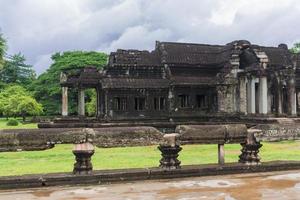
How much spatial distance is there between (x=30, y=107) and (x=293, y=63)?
1332 inches

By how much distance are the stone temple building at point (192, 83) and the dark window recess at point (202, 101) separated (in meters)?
0.08

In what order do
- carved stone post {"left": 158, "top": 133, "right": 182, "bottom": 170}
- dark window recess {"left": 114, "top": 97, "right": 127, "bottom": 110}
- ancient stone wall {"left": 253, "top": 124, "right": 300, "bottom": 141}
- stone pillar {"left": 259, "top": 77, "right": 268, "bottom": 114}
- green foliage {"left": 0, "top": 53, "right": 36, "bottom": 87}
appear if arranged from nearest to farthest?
1. carved stone post {"left": 158, "top": 133, "right": 182, "bottom": 170}
2. ancient stone wall {"left": 253, "top": 124, "right": 300, "bottom": 141}
3. stone pillar {"left": 259, "top": 77, "right": 268, "bottom": 114}
4. dark window recess {"left": 114, "top": 97, "right": 127, "bottom": 110}
5. green foliage {"left": 0, "top": 53, "right": 36, "bottom": 87}

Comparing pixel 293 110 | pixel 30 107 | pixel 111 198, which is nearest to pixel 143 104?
pixel 293 110

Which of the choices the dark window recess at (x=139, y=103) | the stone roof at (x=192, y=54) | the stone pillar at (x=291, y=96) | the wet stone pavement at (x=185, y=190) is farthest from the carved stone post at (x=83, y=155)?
the stone pillar at (x=291, y=96)

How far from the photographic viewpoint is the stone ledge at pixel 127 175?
24.0ft

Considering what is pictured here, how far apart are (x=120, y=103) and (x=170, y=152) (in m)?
27.0

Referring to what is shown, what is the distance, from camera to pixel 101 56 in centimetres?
6862

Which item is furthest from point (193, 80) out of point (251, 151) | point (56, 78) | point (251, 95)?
point (56, 78)

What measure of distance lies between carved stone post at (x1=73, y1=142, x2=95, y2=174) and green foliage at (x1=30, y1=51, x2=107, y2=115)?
52.3 m

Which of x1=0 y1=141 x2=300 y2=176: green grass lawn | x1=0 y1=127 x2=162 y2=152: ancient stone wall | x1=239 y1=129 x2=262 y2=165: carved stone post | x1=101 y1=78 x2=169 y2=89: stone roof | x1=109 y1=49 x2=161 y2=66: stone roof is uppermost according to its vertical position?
x1=109 y1=49 x2=161 y2=66: stone roof

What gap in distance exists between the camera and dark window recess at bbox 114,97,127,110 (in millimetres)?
35031

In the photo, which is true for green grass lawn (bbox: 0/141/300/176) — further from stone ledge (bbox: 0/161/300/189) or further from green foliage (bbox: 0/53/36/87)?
green foliage (bbox: 0/53/36/87)

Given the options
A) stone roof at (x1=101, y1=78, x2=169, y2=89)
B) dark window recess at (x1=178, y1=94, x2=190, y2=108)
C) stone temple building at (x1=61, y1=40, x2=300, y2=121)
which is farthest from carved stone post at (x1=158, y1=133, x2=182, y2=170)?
dark window recess at (x1=178, y1=94, x2=190, y2=108)

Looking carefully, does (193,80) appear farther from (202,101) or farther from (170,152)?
(170,152)
